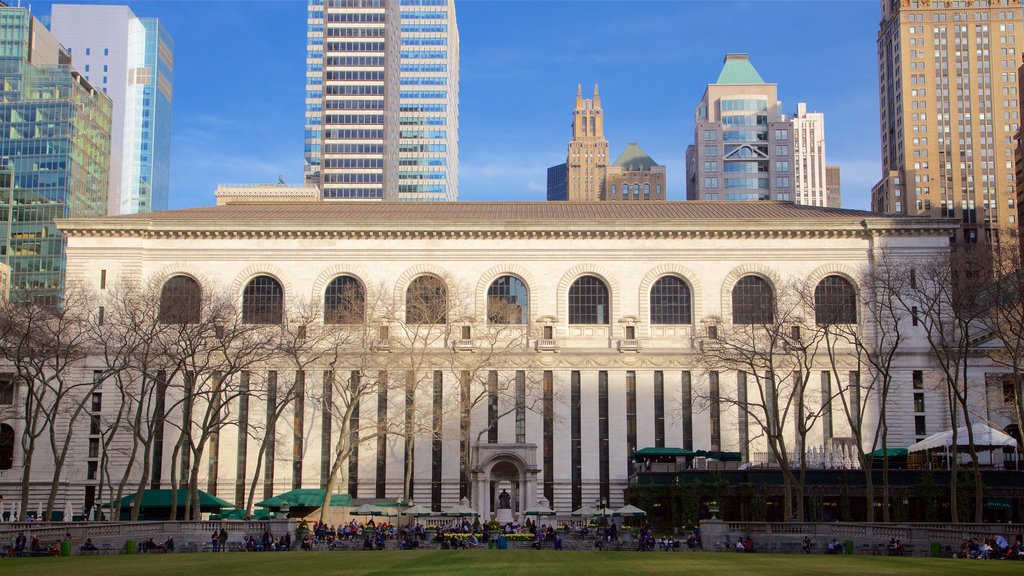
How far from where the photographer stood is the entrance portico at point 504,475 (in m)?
81.2

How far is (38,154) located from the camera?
487ft

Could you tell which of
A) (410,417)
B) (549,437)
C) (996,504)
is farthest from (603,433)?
(996,504)

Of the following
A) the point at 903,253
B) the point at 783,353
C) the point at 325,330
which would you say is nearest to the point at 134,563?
the point at 325,330

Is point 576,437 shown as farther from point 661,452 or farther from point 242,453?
point 242,453

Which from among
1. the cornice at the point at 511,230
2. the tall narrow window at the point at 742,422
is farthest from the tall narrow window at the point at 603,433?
the cornice at the point at 511,230

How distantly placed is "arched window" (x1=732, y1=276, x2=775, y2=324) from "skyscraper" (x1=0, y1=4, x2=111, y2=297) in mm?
91171

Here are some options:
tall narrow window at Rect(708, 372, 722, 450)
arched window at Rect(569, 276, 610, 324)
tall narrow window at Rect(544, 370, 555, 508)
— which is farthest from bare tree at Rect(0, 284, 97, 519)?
tall narrow window at Rect(708, 372, 722, 450)

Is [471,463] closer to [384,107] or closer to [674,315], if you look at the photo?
[674,315]

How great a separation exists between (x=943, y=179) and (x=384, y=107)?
8644 centimetres

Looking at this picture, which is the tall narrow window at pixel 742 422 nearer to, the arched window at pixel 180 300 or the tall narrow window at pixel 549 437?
the tall narrow window at pixel 549 437

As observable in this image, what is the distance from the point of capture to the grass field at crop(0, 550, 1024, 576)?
123 feet

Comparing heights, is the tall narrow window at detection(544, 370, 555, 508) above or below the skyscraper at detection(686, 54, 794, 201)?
below

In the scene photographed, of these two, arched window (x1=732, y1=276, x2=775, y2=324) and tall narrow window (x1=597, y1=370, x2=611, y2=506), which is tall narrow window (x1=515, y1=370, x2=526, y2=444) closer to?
tall narrow window (x1=597, y1=370, x2=611, y2=506)

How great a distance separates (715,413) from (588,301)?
12.7 metres
